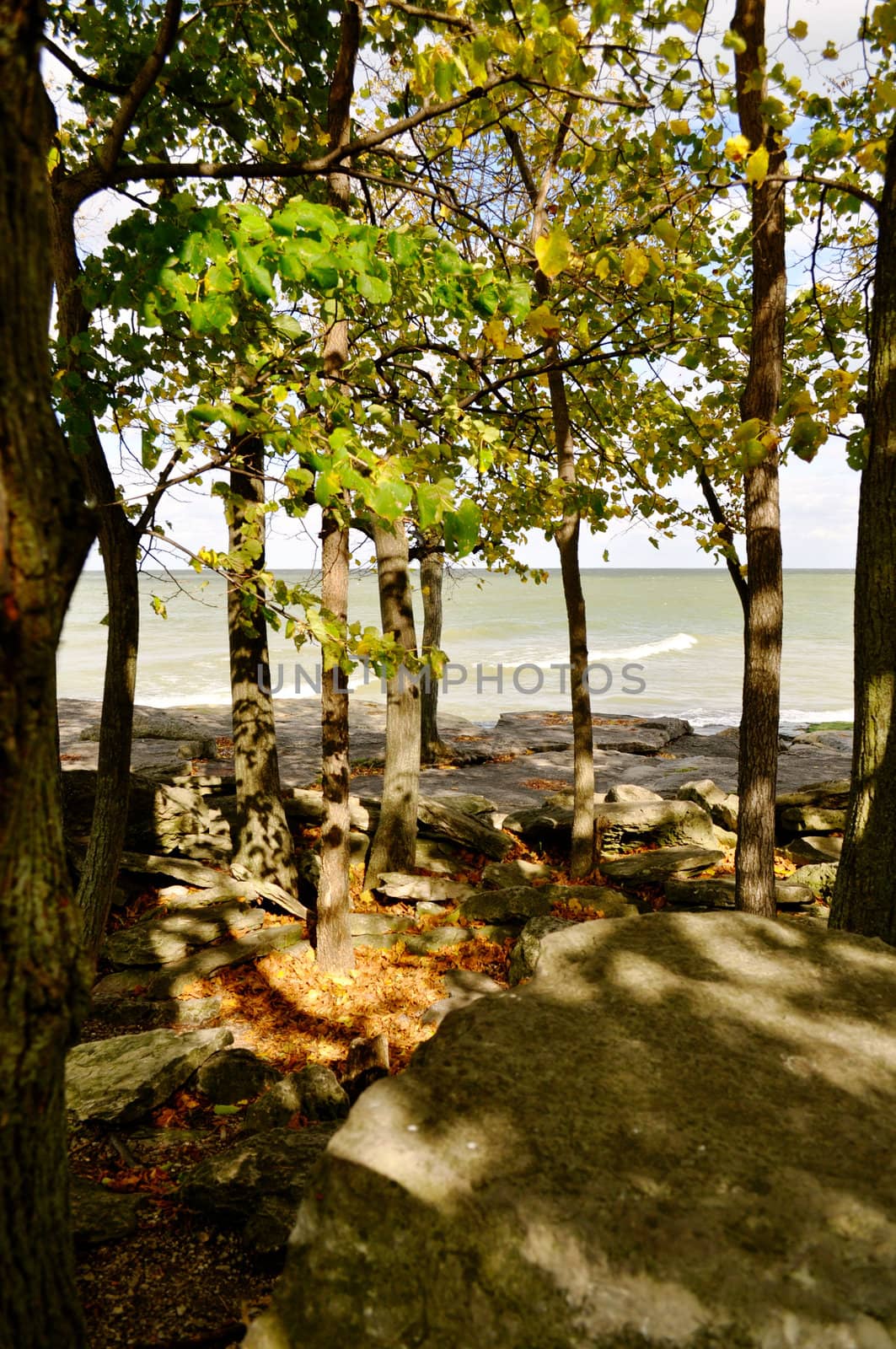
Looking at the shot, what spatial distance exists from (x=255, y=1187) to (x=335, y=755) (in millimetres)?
3887

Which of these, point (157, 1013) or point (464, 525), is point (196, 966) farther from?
point (464, 525)

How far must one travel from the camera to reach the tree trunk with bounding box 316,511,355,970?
21.6 ft

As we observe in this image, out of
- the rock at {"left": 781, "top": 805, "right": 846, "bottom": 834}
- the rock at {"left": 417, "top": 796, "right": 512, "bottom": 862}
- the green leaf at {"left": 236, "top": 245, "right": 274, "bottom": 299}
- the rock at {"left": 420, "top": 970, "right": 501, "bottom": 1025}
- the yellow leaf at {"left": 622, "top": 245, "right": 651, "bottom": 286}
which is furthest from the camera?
the rock at {"left": 781, "top": 805, "right": 846, "bottom": 834}

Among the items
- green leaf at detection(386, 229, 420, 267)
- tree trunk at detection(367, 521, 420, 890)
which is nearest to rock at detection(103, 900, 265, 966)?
tree trunk at detection(367, 521, 420, 890)

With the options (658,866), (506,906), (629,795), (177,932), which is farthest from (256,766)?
→ (629,795)

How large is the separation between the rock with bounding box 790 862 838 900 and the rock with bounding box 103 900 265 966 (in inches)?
240

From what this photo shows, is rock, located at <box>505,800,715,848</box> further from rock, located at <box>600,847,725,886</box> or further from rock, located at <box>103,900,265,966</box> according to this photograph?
rock, located at <box>103,900,265,966</box>

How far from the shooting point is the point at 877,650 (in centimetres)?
485

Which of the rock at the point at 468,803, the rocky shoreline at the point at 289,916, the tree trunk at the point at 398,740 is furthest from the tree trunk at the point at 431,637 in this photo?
the tree trunk at the point at 398,740

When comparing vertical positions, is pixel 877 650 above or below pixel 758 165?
below

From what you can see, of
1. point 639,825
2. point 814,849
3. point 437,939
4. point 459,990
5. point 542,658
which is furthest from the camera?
point 542,658

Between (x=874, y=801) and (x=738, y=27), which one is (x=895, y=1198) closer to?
(x=874, y=801)

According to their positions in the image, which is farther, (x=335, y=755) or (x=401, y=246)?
(x=335, y=755)

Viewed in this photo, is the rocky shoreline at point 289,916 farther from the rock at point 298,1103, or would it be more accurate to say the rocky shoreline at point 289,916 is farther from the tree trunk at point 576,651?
the tree trunk at point 576,651
